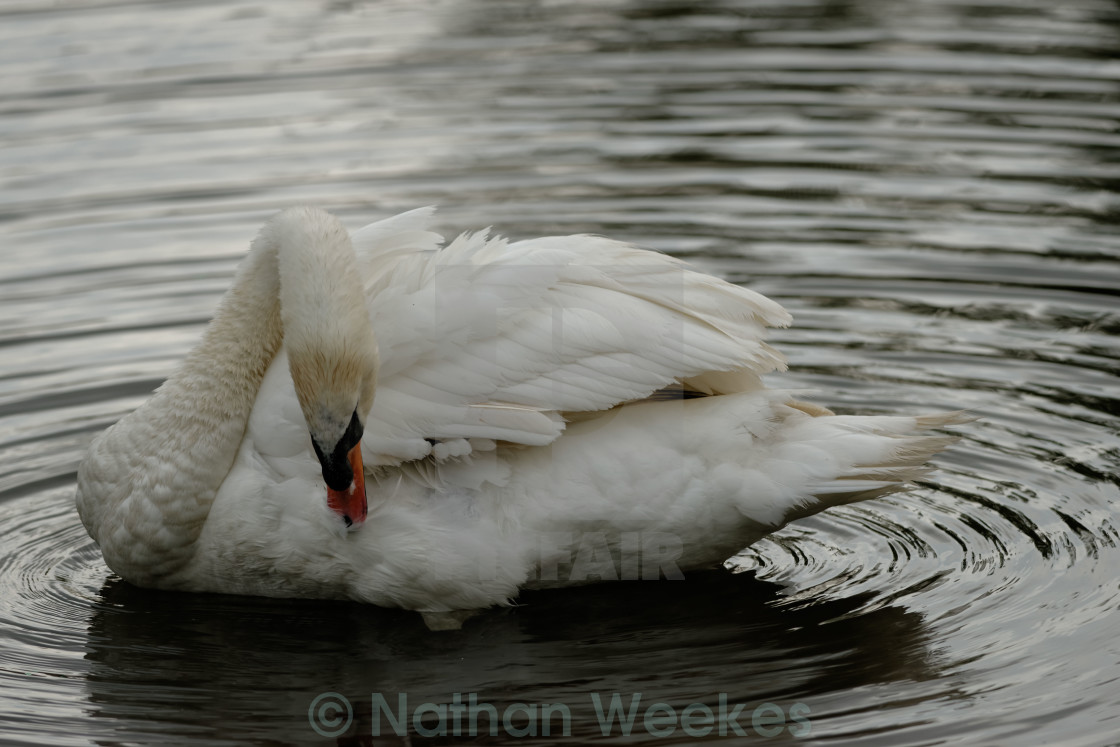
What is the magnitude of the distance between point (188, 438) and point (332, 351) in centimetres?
108

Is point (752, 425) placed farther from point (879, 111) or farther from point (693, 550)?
point (879, 111)

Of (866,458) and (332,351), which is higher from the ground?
(332,351)

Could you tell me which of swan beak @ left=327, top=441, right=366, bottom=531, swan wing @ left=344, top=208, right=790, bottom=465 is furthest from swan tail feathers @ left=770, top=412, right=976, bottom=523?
swan beak @ left=327, top=441, right=366, bottom=531

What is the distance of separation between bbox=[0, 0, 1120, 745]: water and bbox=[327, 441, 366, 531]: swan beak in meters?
0.58

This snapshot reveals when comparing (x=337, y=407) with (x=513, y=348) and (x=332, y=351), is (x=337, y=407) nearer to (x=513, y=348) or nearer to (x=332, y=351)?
(x=332, y=351)

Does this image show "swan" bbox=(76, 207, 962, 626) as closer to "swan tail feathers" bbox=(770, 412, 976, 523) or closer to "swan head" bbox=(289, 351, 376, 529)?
"swan tail feathers" bbox=(770, 412, 976, 523)

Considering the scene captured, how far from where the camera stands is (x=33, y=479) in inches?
287

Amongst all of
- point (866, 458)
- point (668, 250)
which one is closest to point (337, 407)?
point (866, 458)

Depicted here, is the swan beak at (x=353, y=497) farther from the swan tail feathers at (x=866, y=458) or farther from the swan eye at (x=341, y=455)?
the swan tail feathers at (x=866, y=458)

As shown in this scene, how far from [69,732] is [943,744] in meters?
2.87

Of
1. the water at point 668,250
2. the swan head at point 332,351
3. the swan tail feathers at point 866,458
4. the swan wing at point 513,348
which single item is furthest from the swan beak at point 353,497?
the swan tail feathers at point 866,458

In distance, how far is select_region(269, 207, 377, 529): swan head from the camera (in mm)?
Result: 5332

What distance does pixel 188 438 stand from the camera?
6109mm

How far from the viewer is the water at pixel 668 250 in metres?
5.54
